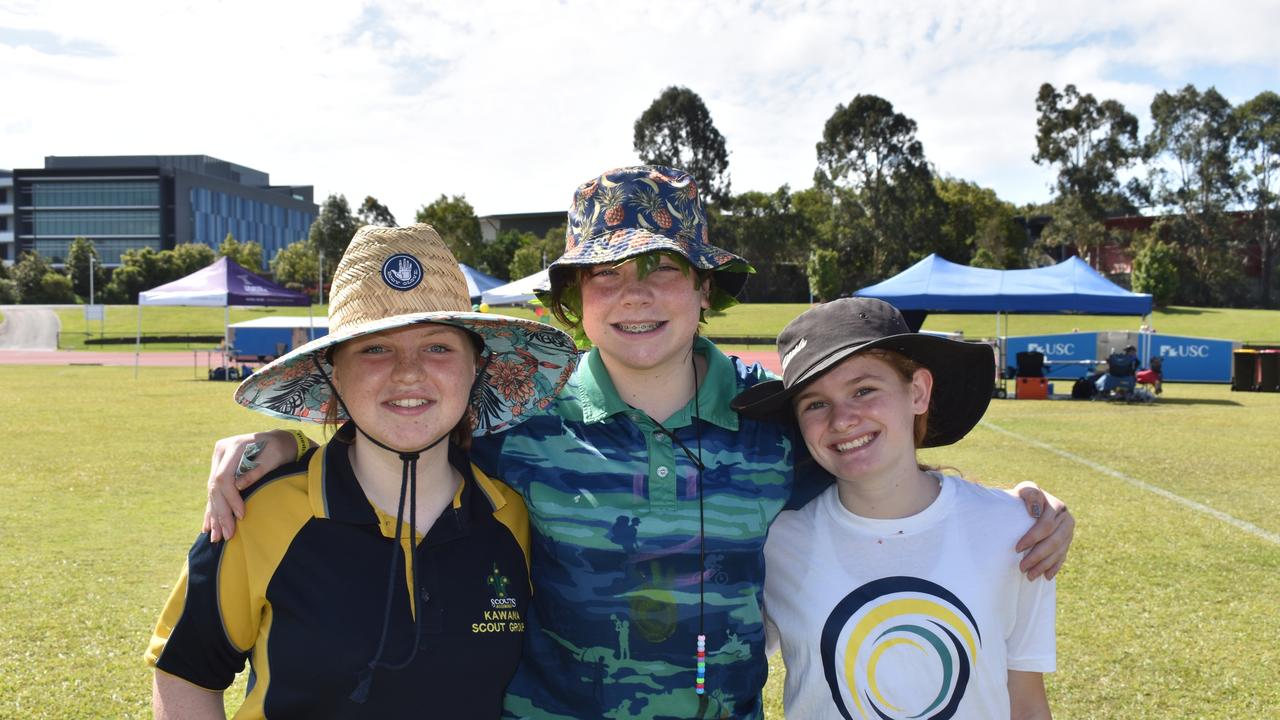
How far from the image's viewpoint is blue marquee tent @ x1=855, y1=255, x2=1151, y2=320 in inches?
708

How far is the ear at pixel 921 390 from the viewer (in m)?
2.39

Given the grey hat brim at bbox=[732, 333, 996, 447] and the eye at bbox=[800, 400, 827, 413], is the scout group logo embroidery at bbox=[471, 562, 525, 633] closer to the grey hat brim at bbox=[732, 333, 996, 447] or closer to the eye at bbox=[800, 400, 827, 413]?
the grey hat brim at bbox=[732, 333, 996, 447]

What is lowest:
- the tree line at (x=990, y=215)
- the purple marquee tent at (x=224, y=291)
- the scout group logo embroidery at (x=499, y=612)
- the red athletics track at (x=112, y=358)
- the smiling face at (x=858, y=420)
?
the red athletics track at (x=112, y=358)

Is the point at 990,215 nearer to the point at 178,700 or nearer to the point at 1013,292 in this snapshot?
the point at 1013,292

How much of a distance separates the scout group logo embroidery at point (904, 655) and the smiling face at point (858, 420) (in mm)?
298

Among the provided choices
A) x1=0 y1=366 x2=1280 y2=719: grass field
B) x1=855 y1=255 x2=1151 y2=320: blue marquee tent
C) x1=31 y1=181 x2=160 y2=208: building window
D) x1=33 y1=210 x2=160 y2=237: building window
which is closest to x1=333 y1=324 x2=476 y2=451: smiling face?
x1=0 y1=366 x2=1280 y2=719: grass field

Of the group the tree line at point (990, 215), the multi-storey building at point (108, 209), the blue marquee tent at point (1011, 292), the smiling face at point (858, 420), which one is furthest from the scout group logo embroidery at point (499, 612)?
the multi-storey building at point (108, 209)

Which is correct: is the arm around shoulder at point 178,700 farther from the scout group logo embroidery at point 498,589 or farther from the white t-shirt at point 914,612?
the white t-shirt at point 914,612

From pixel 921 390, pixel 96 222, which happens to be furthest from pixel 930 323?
pixel 96 222

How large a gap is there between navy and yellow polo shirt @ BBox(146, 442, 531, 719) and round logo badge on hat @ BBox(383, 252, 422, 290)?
1.35 ft

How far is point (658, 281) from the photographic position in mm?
2271

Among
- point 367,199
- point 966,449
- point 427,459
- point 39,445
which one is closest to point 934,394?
point 427,459

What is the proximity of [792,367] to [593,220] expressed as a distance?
653mm

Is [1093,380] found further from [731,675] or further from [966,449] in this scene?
[731,675]
